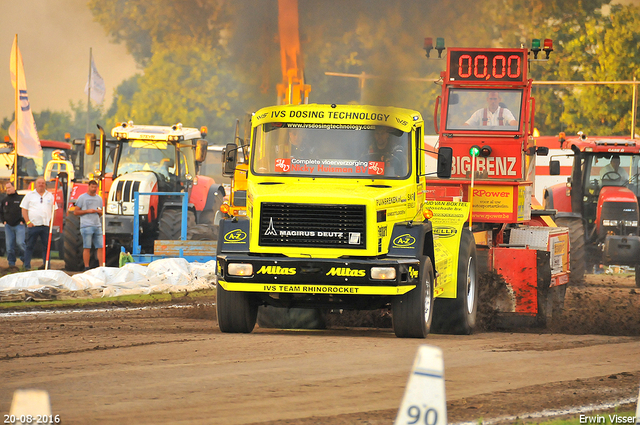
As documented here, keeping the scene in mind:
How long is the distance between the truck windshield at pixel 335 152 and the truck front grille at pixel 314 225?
2.67ft

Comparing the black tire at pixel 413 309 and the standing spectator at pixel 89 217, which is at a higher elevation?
the standing spectator at pixel 89 217

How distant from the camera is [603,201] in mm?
21422

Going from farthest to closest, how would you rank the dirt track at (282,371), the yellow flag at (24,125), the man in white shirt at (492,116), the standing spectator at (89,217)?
the yellow flag at (24,125) < the standing spectator at (89,217) < the man in white shirt at (492,116) < the dirt track at (282,371)

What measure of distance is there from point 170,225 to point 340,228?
12.0 metres

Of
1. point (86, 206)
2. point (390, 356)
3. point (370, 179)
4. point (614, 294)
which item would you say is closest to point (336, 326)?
point (370, 179)

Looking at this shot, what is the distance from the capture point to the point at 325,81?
604 inches

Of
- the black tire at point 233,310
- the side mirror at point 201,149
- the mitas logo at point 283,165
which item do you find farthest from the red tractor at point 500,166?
the side mirror at point 201,149

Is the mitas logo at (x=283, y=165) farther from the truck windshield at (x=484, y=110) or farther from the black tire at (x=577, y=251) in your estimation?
the black tire at (x=577, y=251)

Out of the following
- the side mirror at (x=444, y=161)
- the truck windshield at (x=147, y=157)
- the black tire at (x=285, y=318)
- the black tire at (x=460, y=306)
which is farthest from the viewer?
the truck windshield at (x=147, y=157)

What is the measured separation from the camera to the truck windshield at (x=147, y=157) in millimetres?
23344

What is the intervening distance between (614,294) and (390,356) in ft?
34.7

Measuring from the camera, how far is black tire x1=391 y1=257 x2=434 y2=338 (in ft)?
36.1

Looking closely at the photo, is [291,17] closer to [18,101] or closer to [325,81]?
[325,81]

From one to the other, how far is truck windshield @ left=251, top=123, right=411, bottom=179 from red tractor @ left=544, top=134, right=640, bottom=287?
9662 mm
